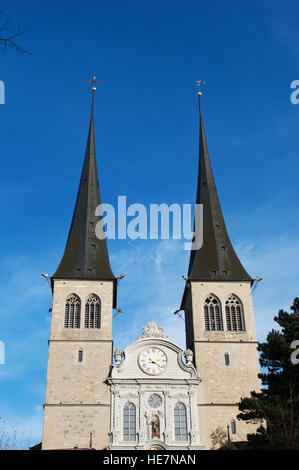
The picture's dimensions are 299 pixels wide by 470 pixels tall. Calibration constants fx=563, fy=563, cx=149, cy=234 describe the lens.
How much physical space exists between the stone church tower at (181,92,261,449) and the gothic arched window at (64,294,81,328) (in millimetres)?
6245

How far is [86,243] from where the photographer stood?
108 feet

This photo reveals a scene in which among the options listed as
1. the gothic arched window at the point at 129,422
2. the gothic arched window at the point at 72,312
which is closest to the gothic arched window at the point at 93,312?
the gothic arched window at the point at 72,312

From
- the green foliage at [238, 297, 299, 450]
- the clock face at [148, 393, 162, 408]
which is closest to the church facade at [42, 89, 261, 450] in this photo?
the clock face at [148, 393, 162, 408]

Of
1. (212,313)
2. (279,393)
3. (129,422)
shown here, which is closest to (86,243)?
(212,313)

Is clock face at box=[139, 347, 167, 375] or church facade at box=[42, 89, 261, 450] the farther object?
clock face at box=[139, 347, 167, 375]

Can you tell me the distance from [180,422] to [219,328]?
5545mm

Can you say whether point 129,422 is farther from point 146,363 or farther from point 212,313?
point 212,313

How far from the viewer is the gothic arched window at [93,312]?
30.0 metres

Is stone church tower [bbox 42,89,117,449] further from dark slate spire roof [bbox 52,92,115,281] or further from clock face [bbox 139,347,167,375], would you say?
clock face [bbox 139,347,167,375]

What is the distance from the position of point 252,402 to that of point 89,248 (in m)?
14.2

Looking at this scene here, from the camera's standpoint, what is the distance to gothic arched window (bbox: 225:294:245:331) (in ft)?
100

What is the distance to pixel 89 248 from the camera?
1294 inches

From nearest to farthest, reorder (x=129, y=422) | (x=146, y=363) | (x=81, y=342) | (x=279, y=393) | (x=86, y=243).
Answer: (x=279, y=393) → (x=129, y=422) → (x=146, y=363) → (x=81, y=342) → (x=86, y=243)
